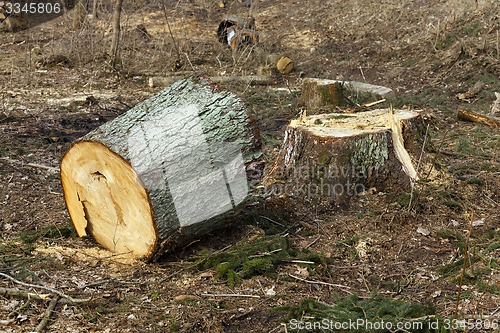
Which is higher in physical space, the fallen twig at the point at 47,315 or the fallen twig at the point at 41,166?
the fallen twig at the point at 47,315

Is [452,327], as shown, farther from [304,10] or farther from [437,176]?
[304,10]

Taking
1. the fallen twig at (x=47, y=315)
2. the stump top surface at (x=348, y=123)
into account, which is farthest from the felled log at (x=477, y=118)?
the fallen twig at (x=47, y=315)

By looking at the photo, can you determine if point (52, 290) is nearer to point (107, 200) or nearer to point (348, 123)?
point (107, 200)

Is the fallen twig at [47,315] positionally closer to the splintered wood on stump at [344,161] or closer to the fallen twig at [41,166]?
the splintered wood on stump at [344,161]

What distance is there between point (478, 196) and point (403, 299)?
5.77 ft

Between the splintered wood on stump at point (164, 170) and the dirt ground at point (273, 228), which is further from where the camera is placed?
the splintered wood on stump at point (164, 170)

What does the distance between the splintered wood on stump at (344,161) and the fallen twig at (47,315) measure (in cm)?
195

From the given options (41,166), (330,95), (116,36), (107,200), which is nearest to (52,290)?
(107,200)

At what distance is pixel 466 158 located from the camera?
239 inches

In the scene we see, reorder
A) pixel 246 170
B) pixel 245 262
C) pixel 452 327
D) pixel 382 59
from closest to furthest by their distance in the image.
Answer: pixel 452 327 → pixel 245 262 → pixel 246 170 → pixel 382 59

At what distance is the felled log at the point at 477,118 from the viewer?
7188mm

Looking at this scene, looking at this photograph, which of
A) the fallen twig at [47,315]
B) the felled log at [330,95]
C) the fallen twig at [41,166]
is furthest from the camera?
the felled log at [330,95]

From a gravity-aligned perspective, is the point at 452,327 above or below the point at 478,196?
above

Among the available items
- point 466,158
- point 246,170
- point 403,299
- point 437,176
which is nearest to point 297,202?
point 246,170
